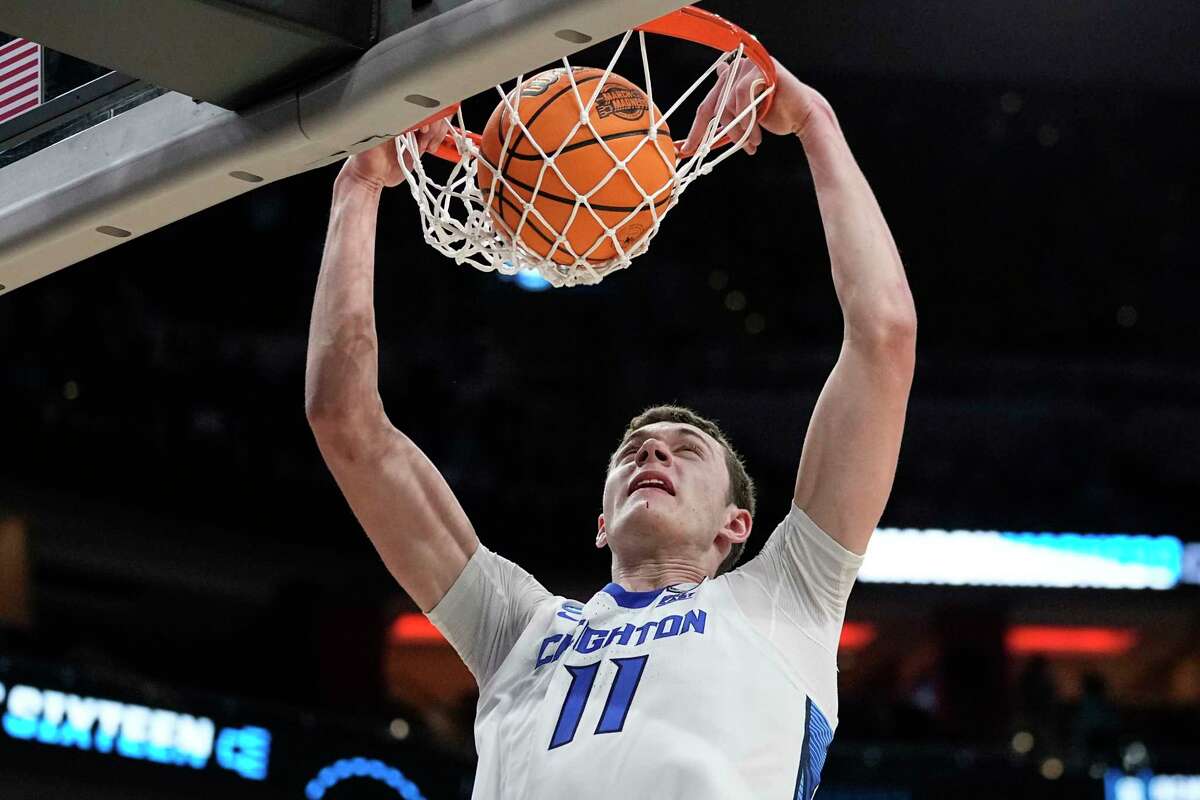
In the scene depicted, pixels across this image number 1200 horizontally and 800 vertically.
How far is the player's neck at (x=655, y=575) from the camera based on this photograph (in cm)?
295

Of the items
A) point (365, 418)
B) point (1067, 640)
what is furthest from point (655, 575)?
point (1067, 640)

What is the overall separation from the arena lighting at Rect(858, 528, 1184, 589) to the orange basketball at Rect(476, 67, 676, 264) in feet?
23.4

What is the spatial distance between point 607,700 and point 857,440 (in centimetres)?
63

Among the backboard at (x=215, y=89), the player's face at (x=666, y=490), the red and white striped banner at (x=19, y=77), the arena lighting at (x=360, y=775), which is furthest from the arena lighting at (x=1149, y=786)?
the red and white striped banner at (x=19, y=77)

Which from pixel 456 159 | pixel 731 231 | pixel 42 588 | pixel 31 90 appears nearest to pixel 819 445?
pixel 456 159

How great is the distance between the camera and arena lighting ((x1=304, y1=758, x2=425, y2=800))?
714cm

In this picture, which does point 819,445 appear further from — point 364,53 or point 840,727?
point 840,727

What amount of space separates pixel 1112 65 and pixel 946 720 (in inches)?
173

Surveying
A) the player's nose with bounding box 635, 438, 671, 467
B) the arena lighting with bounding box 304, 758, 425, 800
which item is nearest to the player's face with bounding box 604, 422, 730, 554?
the player's nose with bounding box 635, 438, 671, 467

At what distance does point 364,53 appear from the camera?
2.09m

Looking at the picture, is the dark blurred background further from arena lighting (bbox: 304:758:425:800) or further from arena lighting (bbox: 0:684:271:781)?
arena lighting (bbox: 0:684:271:781)

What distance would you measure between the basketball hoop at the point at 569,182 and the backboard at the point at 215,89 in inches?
23.1

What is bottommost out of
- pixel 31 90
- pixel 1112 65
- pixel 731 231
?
pixel 31 90

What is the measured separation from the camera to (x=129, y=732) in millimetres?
6809
